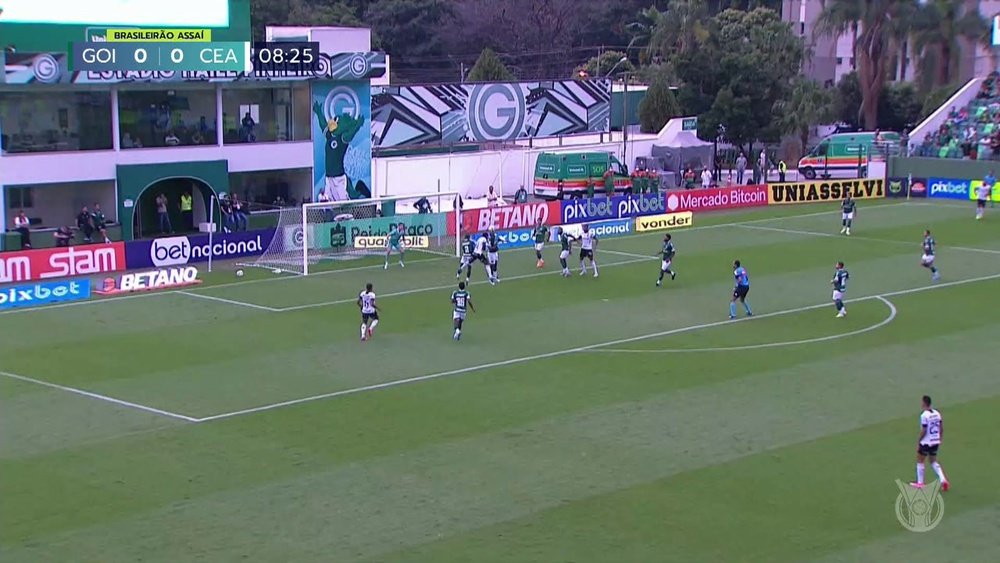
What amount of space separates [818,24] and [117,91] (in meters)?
53.9

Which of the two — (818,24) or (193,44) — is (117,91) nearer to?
(193,44)

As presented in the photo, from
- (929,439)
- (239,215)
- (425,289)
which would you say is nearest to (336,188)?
(239,215)

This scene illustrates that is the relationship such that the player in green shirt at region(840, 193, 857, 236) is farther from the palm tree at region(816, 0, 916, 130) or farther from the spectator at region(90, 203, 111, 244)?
the palm tree at region(816, 0, 916, 130)

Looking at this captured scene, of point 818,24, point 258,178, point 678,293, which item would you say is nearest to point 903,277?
point 678,293

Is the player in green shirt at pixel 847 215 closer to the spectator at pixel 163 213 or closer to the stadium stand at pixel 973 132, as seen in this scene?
the stadium stand at pixel 973 132

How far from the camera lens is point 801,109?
83938mm

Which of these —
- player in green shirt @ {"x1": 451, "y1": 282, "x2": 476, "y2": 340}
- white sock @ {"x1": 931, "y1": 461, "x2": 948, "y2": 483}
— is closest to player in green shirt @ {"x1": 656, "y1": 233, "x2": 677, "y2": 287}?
player in green shirt @ {"x1": 451, "y1": 282, "x2": 476, "y2": 340}

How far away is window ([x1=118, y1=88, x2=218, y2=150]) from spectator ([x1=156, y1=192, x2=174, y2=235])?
2237mm

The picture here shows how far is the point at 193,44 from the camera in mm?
50875

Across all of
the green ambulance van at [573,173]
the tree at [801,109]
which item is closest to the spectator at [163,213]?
the green ambulance van at [573,173]

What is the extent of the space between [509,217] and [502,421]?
30498mm

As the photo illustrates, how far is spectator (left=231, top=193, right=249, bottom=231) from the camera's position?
174ft

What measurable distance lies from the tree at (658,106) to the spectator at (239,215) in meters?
34.7

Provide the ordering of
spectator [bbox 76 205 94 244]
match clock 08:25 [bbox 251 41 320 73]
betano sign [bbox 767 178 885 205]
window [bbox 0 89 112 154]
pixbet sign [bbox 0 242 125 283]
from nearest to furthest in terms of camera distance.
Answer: pixbet sign [bbox 0 242 125 283] < window [bbox 0 89 112 154] < spectator [bbox 76 205 94 244] < match clock 08:25 [bbox 251 41 320 73] < betano sign [bbox 767 178 885 205]
